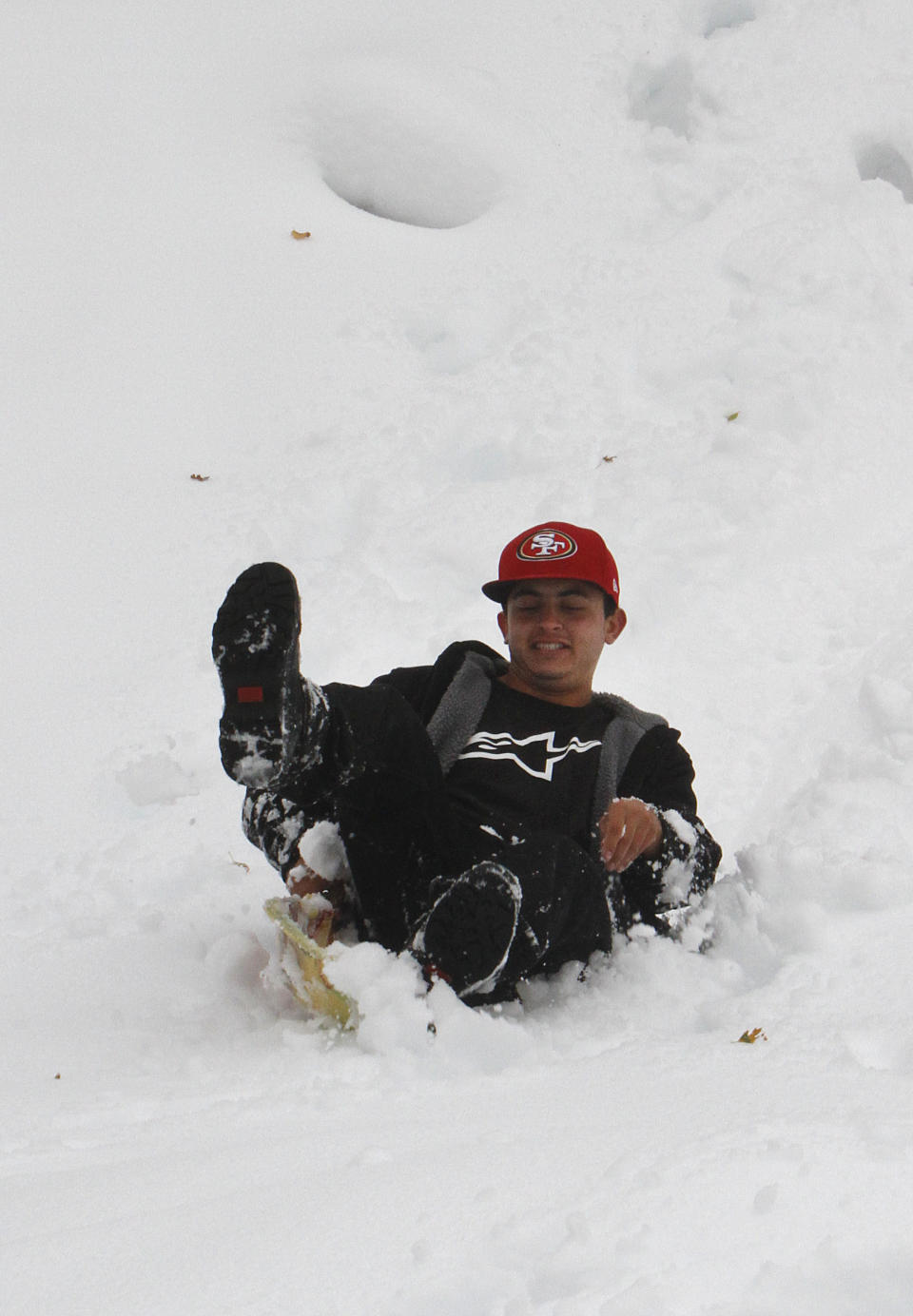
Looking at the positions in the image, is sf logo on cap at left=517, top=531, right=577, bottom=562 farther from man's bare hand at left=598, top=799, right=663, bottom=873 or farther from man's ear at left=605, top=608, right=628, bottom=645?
man's bare hand at left=598, top=799, right=663, bottom=873

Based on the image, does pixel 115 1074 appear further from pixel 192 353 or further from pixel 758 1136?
pixel 192 353

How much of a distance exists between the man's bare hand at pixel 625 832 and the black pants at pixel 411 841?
35mm

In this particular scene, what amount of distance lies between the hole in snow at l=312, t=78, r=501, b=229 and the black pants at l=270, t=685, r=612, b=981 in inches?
126

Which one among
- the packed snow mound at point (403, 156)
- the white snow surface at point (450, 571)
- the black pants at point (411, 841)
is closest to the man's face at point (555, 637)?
the black pants at point (411, 841)

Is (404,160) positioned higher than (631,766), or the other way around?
(404,160)

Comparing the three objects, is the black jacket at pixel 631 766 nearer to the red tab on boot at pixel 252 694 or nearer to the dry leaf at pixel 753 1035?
the dry leaf at pixel 753 1035

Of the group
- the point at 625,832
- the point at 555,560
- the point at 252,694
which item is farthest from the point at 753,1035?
the point at 555,560

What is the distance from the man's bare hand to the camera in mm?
1717

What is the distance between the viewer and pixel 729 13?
16.2 ft

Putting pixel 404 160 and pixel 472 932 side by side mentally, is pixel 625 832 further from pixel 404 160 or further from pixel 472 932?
pixel 404 160

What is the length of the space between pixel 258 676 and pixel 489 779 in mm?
614

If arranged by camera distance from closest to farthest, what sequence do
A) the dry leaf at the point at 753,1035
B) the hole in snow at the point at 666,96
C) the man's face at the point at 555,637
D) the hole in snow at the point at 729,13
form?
the dry leaf at the point at 753,1035 → the man's face at the point at 555,637 → the hole in snow at the point at 666,96 → the hole in snow at the point at 729,13

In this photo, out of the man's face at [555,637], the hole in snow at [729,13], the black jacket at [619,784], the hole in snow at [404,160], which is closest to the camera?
the black jacket at [619,784]

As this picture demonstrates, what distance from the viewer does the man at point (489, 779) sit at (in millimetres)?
1510
